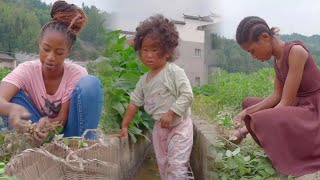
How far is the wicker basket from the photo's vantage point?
141 cm

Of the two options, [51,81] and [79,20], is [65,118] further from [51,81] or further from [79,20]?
[79,20]

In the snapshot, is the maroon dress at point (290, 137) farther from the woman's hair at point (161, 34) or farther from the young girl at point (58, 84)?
the young girl at point (58, 84)

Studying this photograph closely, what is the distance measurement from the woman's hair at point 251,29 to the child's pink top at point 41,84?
87 cm

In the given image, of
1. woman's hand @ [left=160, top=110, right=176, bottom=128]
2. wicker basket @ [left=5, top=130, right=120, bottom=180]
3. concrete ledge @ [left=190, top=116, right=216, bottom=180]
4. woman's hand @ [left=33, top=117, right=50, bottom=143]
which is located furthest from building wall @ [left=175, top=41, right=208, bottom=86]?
woman's hand @ [left=33, top=117, right=50, bottom=143]

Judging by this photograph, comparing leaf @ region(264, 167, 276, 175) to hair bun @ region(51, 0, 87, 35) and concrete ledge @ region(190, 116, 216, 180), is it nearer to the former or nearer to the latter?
concrete ledge @ region(190, 116, 216, 180)

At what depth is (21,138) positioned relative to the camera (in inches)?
67.4

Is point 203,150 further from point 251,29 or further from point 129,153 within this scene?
point 251,29

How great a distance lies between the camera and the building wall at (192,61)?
6.53ft

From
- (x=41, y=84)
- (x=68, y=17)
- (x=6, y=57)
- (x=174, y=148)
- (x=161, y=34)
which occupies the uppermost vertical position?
(x=68, y=17)

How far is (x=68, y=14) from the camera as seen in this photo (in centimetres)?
233

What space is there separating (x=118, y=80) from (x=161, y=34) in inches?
24.0

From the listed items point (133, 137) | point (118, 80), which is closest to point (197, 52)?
point (133, 137)

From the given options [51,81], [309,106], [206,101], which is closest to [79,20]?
[51,81]

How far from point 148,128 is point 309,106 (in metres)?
1.13
